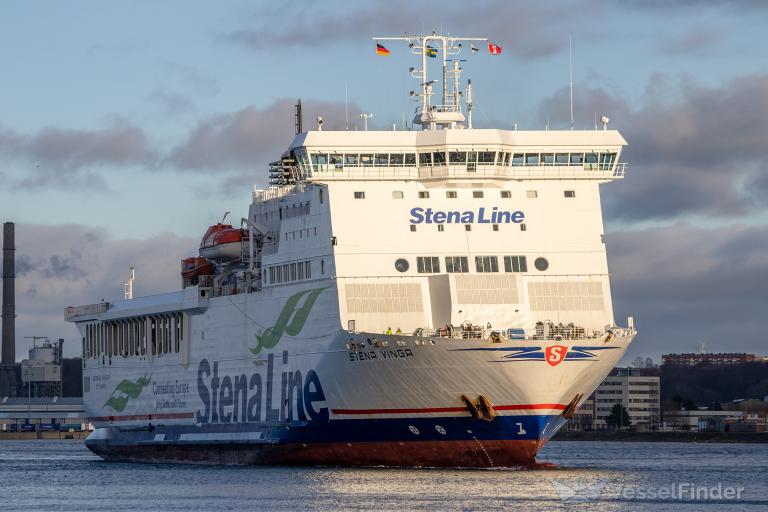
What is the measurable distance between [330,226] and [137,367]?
2010 centimetres

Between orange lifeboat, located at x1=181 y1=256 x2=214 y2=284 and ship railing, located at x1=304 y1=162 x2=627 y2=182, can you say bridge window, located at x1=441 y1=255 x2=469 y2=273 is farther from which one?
orange lifeboat, located at x1=181 y1=256 x2=214 y2=284

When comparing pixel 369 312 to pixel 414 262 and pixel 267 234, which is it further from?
pixel 267 234

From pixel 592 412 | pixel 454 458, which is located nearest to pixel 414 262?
pixel 454 458

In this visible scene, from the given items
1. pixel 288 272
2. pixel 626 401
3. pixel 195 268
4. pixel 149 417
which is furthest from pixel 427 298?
pixel 626 401

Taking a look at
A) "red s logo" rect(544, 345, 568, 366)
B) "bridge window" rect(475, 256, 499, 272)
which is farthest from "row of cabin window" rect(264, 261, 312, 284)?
"red s logo" rect(544, 345, 568, 366)

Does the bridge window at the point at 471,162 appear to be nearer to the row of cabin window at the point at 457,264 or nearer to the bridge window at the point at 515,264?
the row of cabin window at the point at 457,264

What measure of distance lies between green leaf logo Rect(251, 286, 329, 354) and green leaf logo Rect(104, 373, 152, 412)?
12683 mm

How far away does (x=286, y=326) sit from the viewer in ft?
198

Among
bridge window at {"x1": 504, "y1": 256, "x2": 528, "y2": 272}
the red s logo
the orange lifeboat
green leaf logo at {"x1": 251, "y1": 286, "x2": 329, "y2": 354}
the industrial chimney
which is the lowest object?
the red s logo

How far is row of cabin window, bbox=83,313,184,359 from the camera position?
7050 cm

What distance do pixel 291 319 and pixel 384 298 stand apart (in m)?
4.51

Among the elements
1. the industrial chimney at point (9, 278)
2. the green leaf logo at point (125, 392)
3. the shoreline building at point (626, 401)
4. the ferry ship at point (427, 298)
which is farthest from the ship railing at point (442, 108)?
the shoreline building at point (626, 401)

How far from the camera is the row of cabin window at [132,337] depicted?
A: 70500 mm

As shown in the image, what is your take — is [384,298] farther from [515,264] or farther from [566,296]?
[566,296]
